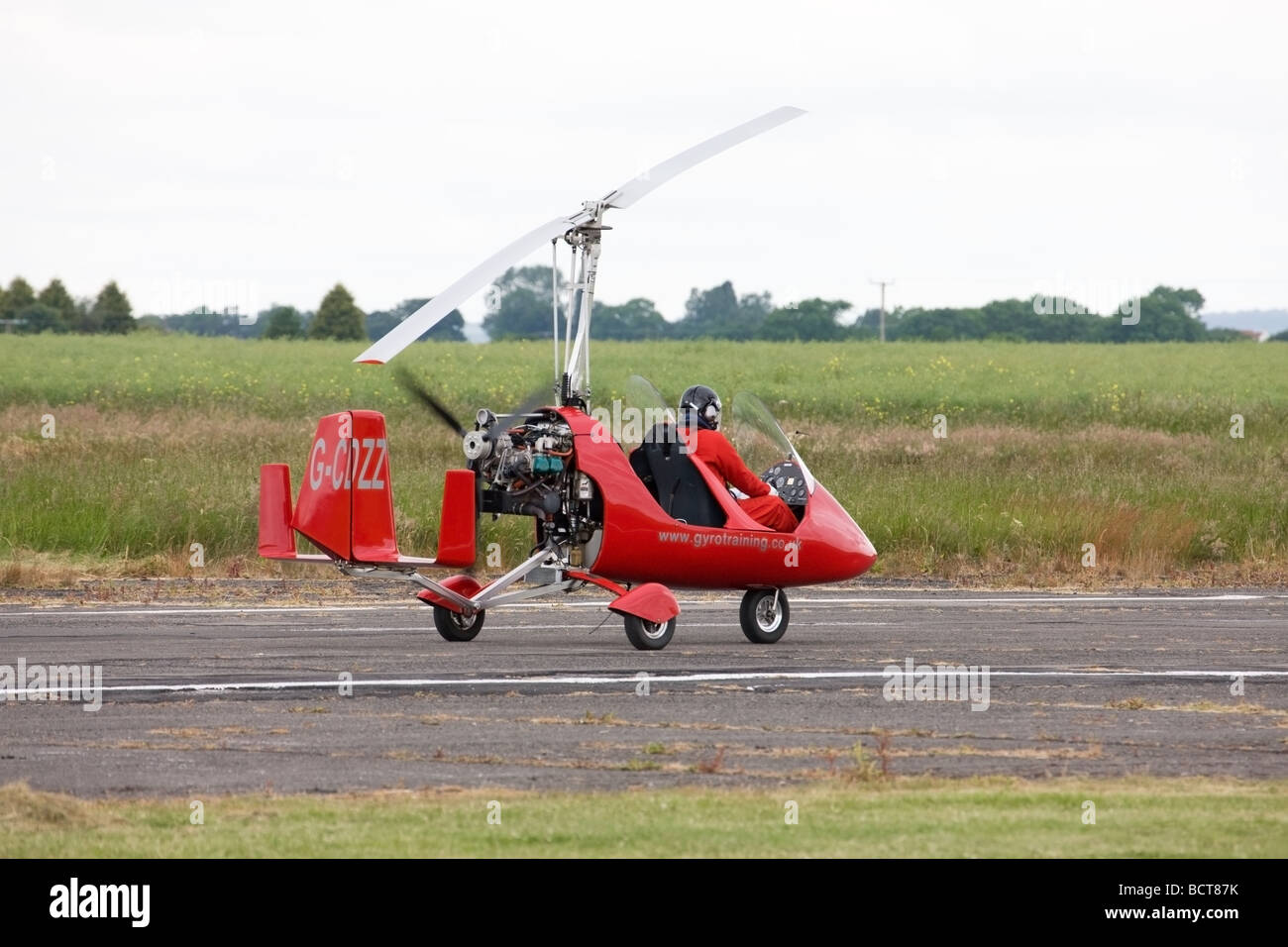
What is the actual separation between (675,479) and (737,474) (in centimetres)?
51

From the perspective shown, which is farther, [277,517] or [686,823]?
[277,517]

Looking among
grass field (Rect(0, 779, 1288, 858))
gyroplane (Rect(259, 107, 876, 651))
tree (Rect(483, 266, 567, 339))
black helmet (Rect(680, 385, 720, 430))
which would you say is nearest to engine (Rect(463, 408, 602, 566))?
gyroplane (Rect(259, 107, 876, 651))

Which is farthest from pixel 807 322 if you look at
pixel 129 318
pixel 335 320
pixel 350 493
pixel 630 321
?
pixel 350 493

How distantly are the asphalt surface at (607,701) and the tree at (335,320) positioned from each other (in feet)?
263

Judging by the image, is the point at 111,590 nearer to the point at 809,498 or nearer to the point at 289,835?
the point at 809,498

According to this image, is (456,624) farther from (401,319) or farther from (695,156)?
(401,319)

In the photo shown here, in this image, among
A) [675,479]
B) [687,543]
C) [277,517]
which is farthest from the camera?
[675,479]

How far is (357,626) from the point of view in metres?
15.6

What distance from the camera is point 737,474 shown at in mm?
14391

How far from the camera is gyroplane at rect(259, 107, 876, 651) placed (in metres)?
13.2

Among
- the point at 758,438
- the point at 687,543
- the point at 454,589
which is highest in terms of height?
the point at 758,438

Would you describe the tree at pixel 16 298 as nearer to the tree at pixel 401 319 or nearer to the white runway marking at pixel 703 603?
the tree at pixel 401 319
